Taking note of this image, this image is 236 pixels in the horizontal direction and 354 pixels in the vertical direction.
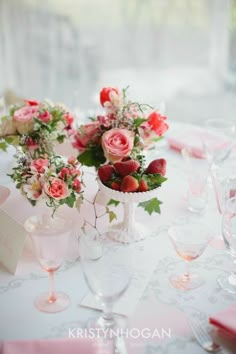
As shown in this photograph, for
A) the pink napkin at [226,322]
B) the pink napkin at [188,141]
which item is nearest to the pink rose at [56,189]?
the pink napkin at [226,322]

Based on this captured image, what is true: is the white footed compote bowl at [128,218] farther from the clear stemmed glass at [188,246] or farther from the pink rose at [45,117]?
the pink rose at [45,117]

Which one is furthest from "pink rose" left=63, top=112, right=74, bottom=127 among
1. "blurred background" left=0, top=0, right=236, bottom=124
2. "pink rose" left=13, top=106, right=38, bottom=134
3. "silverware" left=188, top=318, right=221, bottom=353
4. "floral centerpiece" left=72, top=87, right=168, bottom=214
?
"blurred background" left=0, top=0, right=236, bottom=124

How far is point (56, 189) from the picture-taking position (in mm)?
1201

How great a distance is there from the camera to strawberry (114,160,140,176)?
1255 millimetres

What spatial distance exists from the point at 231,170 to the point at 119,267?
0.84 m

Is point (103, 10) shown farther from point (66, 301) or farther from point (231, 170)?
point (66, 301)

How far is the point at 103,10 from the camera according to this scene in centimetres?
333

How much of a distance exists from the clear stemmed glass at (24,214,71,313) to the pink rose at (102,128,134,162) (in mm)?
276

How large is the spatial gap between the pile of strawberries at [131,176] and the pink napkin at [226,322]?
388 mm

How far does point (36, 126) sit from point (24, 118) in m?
0.06

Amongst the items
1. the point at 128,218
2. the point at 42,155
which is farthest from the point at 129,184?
the point at 42,155

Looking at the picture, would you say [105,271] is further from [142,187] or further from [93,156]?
[93,156]

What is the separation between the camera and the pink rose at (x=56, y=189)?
Result: 3.92 ft

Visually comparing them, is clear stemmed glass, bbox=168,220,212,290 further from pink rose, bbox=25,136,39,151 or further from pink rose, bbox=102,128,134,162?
pink rose, bbox=25,136,39,151
